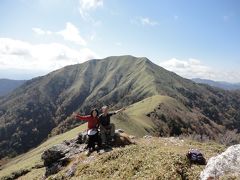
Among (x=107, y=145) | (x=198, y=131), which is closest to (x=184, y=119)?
(x=198, y=131)

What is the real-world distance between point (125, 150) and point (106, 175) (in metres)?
3.81

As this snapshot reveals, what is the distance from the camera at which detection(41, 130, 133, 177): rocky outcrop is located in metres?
29.3

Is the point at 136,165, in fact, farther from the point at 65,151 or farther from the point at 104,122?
the point at 65,151

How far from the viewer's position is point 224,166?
1639 cm

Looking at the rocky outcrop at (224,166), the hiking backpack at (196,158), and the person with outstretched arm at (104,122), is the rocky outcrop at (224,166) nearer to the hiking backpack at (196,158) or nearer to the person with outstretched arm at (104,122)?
the hiking backpack at (196,158)

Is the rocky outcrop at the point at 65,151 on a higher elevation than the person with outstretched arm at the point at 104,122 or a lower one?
lower

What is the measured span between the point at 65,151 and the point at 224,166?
19516 millimetres

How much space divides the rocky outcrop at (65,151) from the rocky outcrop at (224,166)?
1354 cm

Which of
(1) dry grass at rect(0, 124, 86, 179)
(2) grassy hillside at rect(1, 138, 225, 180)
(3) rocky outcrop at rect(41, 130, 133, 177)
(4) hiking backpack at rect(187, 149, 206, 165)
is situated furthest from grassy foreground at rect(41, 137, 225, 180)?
(1) dry grass at rect(0, 124, 86, 179)

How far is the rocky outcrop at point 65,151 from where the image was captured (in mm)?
29328

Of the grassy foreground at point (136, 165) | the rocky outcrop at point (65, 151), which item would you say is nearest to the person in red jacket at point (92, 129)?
the grassy foreground at point (136, 165)

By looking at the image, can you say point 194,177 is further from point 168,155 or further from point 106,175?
point 106,175

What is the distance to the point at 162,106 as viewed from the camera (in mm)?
178750

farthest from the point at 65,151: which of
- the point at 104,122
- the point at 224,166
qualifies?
the point at 224,166
